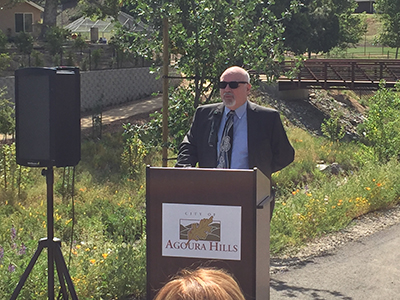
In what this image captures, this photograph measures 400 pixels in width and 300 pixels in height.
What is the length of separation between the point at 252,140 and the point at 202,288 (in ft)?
8.99

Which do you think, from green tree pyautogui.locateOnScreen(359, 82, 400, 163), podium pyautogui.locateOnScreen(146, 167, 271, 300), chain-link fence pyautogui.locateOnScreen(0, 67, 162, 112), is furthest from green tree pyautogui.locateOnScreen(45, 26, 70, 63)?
podium pyautogui.locateOnScreen(146, 167, 271, 300)

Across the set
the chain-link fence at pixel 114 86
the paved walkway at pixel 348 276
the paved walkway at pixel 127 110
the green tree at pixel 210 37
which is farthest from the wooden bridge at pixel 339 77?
the paved walkway at pixel 348 276

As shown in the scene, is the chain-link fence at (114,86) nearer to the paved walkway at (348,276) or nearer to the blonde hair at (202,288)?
the paved walkway at (348,276)

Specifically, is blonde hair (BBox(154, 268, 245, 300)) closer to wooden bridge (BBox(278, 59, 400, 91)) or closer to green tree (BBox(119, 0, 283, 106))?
green tree (BBox(119, 0, 283, 106))

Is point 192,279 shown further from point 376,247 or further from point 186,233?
point 376,247

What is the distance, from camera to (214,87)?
7605 mm

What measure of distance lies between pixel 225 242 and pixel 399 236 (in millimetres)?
4636

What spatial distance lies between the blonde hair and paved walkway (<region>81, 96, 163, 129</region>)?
1920 cm

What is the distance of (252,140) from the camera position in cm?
459

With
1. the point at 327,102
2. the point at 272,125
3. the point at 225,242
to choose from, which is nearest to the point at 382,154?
the point at 272,125

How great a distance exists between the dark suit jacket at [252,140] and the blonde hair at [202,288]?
2.50 meters

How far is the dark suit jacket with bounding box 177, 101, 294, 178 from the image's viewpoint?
4.59 meters

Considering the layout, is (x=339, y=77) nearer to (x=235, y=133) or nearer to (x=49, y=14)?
(x=49, y=14)

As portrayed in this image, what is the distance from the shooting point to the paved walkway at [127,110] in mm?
21958
